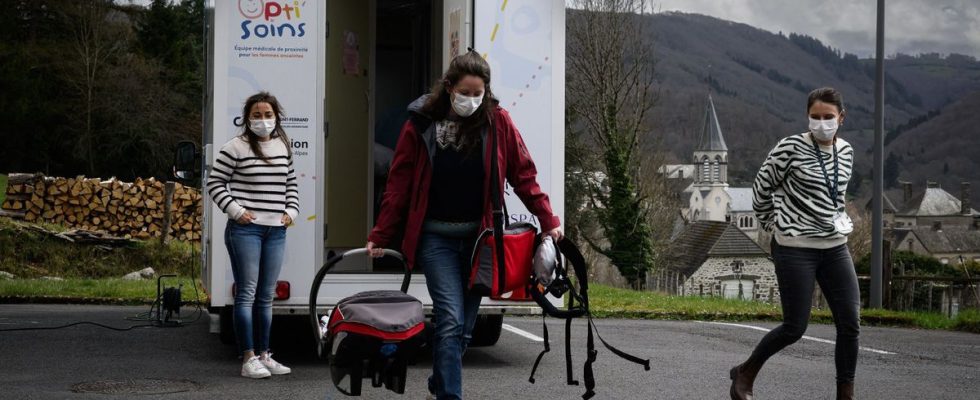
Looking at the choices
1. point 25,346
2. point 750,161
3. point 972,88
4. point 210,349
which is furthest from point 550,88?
point 972,88

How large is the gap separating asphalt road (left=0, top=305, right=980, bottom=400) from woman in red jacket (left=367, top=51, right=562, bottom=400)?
167cm

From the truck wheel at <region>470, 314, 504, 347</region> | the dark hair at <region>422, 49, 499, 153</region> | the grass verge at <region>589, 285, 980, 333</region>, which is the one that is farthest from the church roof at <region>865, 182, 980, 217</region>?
the dark hair at <region>422, 49, 499, 153</region>

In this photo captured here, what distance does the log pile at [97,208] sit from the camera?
79.3 ft

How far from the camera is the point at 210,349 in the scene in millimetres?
9148

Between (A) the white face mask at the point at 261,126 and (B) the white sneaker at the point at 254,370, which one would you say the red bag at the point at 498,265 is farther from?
(B) the white sneaker at the point at 254,370

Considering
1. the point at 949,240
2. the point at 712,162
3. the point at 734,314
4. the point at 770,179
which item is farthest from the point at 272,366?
the point at 712,162

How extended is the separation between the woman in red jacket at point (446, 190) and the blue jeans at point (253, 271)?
220 centimetres

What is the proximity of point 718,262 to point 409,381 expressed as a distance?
104 metres

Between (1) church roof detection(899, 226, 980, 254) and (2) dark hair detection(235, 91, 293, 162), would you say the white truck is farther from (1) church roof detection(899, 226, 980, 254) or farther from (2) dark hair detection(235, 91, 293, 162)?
(1) church roof detection(899, 226, 980, 254)

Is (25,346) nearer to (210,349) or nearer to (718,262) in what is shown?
(210,349)

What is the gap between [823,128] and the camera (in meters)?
6.33

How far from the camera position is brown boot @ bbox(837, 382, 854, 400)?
6.19m

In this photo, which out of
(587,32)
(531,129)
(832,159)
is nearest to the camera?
(832,159)

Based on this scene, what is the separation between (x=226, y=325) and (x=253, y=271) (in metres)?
1.35
